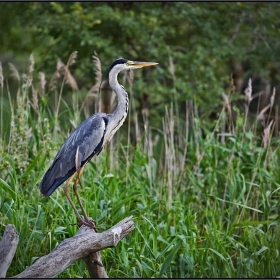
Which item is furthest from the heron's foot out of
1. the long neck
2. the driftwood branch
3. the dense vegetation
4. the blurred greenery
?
the blurred greenery

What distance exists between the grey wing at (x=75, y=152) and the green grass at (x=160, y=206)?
23.4 inches

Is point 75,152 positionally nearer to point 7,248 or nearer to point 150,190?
point 7,248

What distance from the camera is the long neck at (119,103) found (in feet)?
14.1

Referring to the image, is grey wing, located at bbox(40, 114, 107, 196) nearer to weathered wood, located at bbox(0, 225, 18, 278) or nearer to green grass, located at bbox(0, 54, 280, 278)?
green grass, located at bbox(0, 54, 280, 278)

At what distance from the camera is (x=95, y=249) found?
3.74m

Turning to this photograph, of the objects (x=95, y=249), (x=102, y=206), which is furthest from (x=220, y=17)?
(x=95, y=249)

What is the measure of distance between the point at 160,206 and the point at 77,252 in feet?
6.69

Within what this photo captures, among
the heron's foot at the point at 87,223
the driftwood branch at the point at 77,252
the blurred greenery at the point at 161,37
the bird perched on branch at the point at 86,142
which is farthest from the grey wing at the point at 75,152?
the blurred greenery at the point at 161,37

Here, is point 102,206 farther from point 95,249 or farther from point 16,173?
point 95,249

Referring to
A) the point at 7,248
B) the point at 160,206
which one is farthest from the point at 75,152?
the point at 160,206

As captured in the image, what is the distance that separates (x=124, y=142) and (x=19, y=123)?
131 inches

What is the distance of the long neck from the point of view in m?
4.31

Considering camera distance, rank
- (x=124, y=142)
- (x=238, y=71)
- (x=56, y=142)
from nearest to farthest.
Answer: (x=56, y=142) < (x=124, y=142) < (x=238, y=71)

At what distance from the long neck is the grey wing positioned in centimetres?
7
